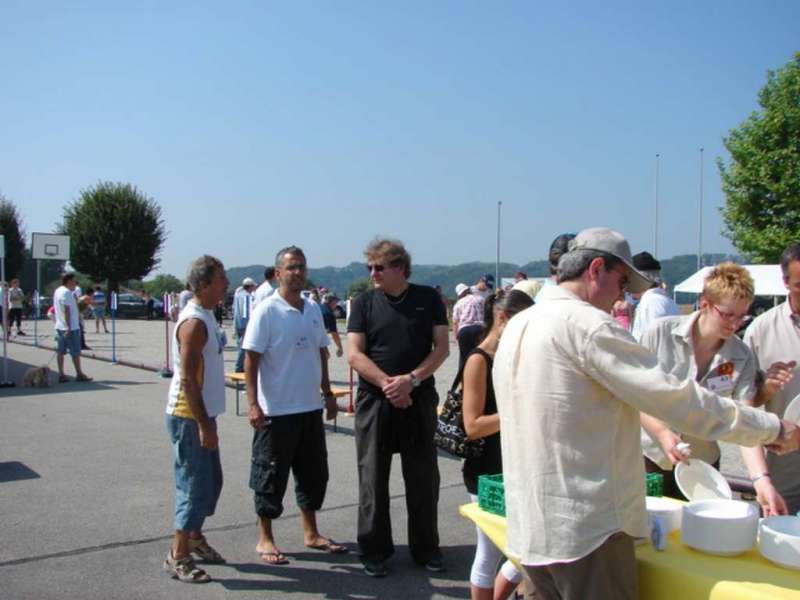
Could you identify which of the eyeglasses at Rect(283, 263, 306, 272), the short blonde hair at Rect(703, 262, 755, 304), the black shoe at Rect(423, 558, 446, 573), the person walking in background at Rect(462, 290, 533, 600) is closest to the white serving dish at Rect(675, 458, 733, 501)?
the short blonde hair at Rect(703, 262, 755, 304)

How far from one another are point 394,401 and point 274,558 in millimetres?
1340

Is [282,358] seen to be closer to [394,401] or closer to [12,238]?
[394,401]

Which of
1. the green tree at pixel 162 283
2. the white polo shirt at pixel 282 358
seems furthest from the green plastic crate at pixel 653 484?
the green tree at pixel 162 283

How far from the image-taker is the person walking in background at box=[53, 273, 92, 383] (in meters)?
13.5

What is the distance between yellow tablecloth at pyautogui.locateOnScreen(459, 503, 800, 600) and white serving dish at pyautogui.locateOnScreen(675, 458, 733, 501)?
0.41 meters

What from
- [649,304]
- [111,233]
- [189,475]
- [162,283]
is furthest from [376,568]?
[162,283]

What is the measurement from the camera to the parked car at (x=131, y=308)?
4080 cm

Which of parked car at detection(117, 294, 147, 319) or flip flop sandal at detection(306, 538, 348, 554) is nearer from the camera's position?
flip flop sandal at detection(306, 538, 348, 554)

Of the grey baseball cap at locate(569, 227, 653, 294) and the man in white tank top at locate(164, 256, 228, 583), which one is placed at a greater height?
the grey baseball cap at locate(569, 227, 653, 294)

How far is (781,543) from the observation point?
7.95 ft

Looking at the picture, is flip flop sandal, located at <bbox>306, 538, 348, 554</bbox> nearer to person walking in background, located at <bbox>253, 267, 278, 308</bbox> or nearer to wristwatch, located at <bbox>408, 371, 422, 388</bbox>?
Result: wristwatch, located at <bbox>408, 371, 422, 388</bbox>

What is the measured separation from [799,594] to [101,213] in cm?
5204

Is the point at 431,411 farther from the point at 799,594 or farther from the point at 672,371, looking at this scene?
the point at 799,594

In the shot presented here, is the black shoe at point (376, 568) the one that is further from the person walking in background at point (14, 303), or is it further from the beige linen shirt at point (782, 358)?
the person walking in background at point (14, 303)
